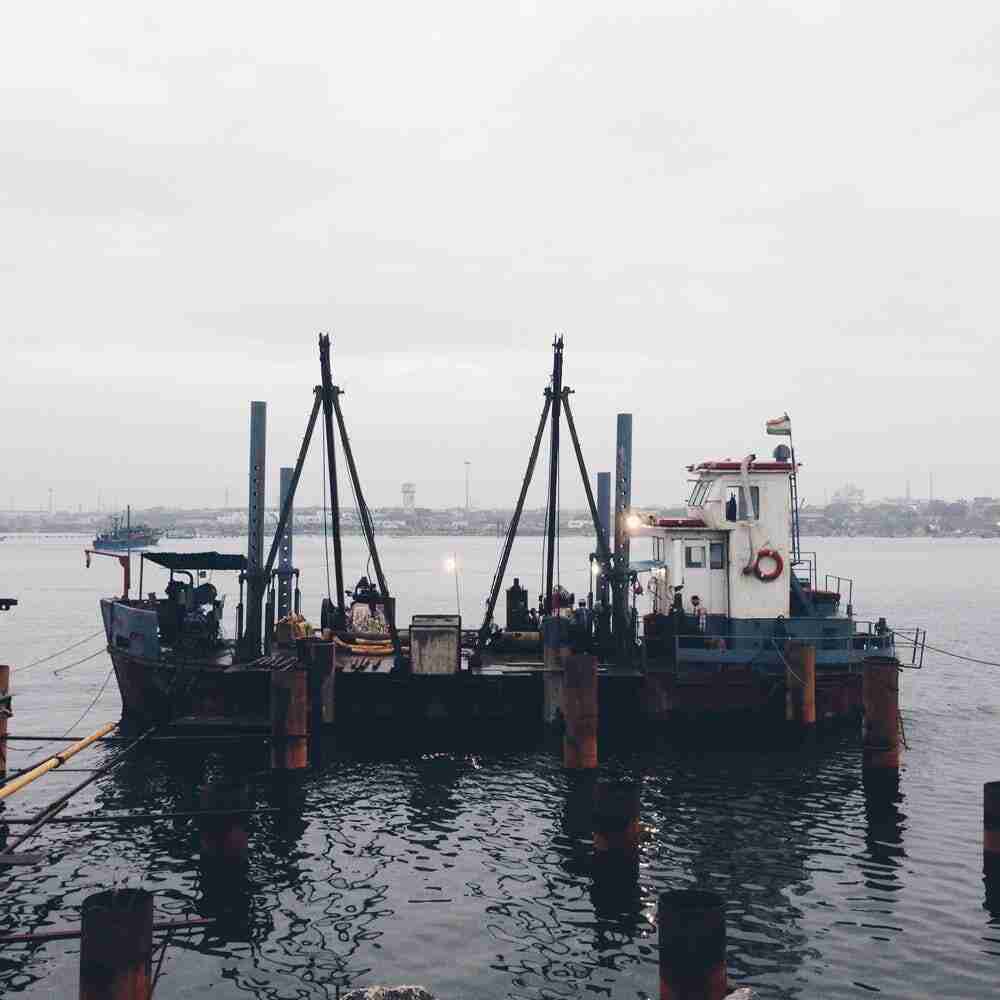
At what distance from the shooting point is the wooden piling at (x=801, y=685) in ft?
94.8

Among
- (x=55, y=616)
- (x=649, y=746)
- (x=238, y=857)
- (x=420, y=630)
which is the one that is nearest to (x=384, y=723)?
(x=420, y=630)

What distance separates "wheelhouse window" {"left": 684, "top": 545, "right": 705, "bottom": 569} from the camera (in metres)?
32.6

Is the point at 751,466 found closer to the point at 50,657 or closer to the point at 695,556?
the point at 695,556

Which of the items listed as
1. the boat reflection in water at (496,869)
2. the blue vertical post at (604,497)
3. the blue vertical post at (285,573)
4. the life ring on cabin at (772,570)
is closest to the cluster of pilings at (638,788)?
the boat reflection in water at (496,869)

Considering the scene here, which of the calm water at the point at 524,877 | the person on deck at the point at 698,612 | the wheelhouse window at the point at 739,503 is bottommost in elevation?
the calm water at the point at 524,877

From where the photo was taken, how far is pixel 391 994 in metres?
13.0

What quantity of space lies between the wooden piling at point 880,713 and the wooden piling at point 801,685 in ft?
10.2

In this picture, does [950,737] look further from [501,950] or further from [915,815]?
[501,950]

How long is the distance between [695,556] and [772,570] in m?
2.44

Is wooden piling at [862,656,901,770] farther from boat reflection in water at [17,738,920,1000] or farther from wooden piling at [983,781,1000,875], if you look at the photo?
wooden piling at [983,781,1000,875]

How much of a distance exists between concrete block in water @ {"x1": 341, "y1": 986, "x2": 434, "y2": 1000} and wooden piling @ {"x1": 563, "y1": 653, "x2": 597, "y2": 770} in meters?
12.5

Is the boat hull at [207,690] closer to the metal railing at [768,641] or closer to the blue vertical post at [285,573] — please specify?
the blue vertical post at [285,573]

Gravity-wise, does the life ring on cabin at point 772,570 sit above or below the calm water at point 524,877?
above

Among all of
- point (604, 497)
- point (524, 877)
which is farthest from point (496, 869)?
point (604, 497)
